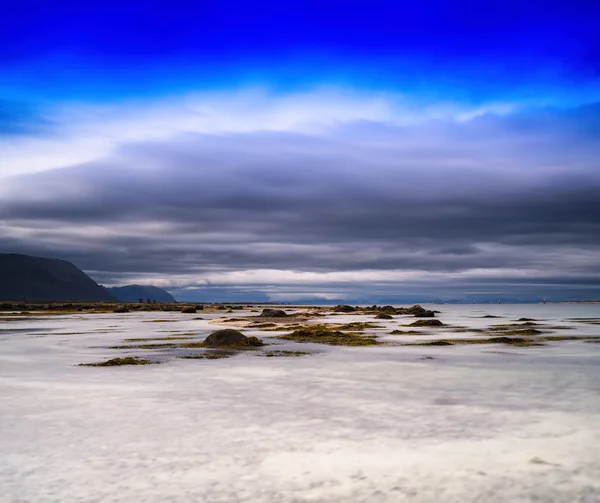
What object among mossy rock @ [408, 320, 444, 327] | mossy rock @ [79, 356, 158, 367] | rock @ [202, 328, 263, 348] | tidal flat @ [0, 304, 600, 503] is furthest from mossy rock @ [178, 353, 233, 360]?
mossy rock @ [408, 320, 444, 327]

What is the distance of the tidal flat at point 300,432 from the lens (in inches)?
311

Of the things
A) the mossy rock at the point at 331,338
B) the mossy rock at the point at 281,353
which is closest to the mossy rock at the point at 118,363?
the mossy rock at the point at 281,353

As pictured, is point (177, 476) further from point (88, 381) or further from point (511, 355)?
point (511, 355)

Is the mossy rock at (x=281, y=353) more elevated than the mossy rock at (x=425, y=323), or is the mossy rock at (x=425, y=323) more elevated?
the mossy rock at (x=281, y=353)

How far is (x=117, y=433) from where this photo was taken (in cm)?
1087

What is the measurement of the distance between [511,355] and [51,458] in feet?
71.0

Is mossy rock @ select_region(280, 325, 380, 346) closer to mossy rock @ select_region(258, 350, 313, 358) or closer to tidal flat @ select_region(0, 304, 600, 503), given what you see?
mossy rock @ select_region(258, 350, 313, 358)

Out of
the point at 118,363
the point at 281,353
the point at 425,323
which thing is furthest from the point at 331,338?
the point at 425,323

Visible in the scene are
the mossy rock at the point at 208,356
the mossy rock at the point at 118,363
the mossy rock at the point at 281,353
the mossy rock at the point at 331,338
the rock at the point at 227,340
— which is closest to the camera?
the mossy rock at the point at 118,363

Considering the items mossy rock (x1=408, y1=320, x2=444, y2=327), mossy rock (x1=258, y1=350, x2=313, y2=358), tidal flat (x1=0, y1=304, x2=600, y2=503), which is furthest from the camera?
mossy rock (x1=408, y1=320, x2=444, y2=327)

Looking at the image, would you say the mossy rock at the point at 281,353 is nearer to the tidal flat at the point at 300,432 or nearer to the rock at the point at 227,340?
the rock at the point at 227,340

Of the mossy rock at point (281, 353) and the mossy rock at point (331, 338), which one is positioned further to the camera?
the mossy rock at point (331, 338)

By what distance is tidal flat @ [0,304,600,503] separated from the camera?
791 centimetres

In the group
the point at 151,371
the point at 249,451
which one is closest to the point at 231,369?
the point at 151,371
